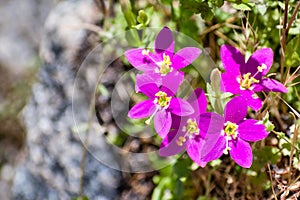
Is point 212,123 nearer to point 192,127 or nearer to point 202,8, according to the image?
point 192,127

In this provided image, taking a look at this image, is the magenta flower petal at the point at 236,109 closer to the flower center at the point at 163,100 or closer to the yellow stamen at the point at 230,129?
the yellow stamen at the point at 230,129

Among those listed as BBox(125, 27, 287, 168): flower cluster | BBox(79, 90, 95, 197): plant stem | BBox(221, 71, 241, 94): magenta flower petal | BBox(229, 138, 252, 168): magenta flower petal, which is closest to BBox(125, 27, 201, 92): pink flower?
BBox(125, 27, 287, 168): flower cluster

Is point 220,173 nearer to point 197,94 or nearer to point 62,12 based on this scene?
point 197,94

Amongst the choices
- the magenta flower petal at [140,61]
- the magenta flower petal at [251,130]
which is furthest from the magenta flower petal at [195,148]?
the magenta flower petal at [140,61]

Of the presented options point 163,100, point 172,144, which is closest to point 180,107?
point 163,100

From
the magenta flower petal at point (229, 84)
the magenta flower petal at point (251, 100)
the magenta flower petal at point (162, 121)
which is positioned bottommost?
the magenta flower petal at point (162, 121)

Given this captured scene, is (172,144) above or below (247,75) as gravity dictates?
below
